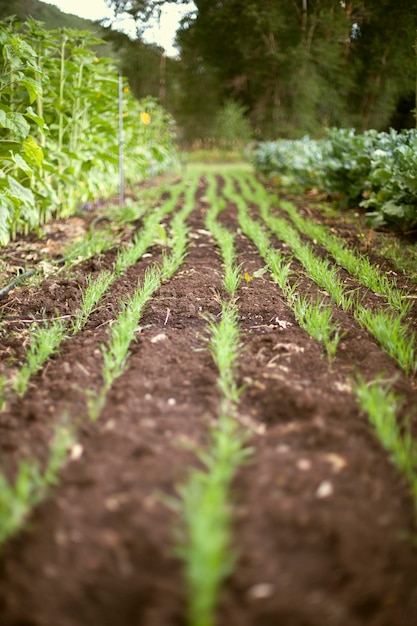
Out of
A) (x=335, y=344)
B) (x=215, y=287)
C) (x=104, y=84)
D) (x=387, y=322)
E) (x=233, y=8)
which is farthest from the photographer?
(x=233, y=8)

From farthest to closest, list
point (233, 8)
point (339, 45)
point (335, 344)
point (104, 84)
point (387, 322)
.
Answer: point (233, 8), point (339, 45), point (104, 84), point (387, 322), point (335, 344)

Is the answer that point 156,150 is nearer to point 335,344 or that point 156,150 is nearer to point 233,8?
point 233,8

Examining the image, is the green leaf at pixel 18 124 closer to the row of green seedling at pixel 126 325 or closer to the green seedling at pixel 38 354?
the row of green seedling at pixel 126 325

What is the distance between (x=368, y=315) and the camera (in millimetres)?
2232

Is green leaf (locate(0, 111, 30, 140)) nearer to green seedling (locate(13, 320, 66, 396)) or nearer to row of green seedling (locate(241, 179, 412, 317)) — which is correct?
green seedling (locate(13, 320, 66, 396))

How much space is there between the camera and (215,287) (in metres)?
2.95

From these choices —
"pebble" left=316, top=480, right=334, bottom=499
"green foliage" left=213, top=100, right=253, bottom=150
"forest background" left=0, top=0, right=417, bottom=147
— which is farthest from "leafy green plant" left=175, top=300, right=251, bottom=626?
"green foliage" left=213, top=100, right=253, bottom=150

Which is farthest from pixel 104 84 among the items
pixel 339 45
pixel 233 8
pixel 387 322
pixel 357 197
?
pixel 233 8

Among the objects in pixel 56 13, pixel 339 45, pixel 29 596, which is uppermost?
pixel 339 45

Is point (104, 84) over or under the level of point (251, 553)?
over

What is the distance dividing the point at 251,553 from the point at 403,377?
43.8 inches

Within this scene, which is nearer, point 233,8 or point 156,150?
point 156,150

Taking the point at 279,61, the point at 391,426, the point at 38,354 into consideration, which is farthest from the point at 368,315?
the point at 279,61

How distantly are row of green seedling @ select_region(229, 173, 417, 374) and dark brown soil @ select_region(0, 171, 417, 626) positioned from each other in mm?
67
